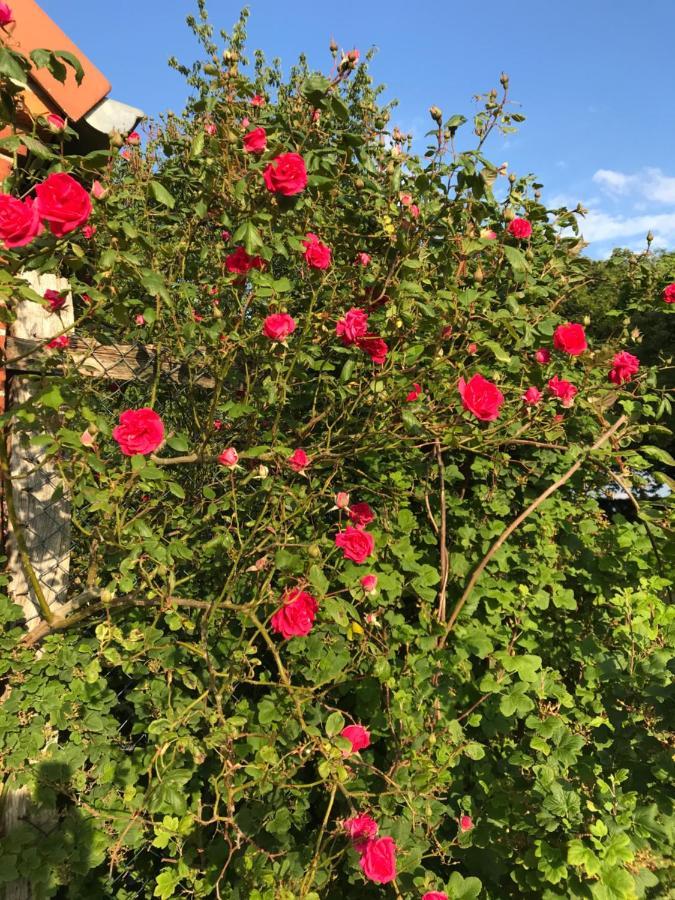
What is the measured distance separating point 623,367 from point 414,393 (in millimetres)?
884

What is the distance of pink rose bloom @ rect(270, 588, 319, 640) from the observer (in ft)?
4.57

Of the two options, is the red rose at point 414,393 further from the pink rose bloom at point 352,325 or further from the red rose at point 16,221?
the red rose at point 16,221

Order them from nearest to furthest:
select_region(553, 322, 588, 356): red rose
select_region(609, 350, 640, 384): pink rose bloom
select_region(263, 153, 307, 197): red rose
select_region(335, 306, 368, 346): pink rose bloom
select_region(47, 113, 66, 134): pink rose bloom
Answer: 1. select_region(47, 113, 66, 134): pink rose bloom
2. select_region(263, 153, 307, 197): red rose
3. select_region(335, 306, 368, 346): pink rose bloom
4. select_region(553, 322, 588, 356): red rose
5. select_region(609, 350, 640, 384): pink rose bloom

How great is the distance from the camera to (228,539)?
5.39ft

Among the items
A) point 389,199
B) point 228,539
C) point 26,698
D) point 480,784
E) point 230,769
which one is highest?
point 389,199

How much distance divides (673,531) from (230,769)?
1556mm

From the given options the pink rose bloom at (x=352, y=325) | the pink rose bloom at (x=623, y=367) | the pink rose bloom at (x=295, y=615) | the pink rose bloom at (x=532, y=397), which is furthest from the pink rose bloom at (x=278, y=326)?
the pink rose bloom at (x=623, y=367)

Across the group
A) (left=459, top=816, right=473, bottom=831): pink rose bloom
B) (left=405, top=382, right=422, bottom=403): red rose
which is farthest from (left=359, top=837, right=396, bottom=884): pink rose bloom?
(left=405, top=382, right=422, bottom=403): red rose

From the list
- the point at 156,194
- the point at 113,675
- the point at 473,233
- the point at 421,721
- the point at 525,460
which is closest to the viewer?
the point at 156,194

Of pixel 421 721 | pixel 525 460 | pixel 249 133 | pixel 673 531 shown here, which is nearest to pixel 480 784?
pixel 421 721

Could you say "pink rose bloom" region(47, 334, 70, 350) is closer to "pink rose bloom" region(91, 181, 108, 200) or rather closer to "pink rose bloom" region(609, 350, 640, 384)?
"pink rose bloom" region(91, 181, 108, 200)

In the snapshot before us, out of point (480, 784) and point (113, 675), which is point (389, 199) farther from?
point (113, 675)

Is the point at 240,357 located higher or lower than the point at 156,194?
lower

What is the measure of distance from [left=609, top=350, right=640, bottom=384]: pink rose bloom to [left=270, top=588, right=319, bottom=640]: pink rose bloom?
1.48 metres
